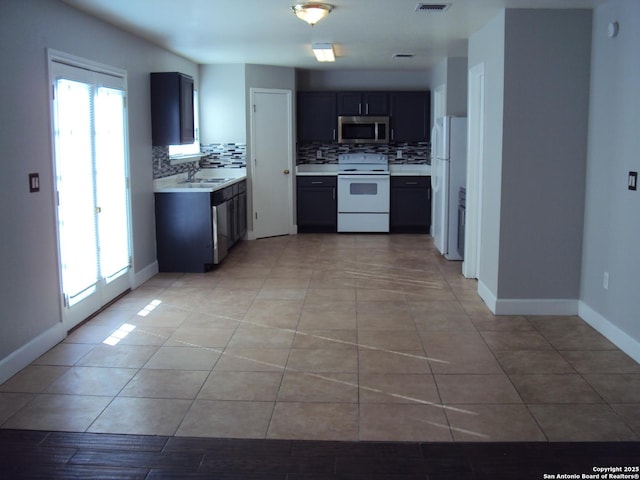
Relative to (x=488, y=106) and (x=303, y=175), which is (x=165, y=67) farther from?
(x=488, y=106)

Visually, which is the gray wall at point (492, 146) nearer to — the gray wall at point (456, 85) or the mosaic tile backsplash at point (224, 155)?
the gray wall at point (456, 85)

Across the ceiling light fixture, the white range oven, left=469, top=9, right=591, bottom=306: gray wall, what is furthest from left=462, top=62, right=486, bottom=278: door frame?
the white range oven

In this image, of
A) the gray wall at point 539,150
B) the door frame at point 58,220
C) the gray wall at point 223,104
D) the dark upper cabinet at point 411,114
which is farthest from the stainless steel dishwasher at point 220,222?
the dark upper cabinet at point 411,114

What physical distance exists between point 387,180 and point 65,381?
20.5 ft

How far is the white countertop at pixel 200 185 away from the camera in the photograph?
672cm

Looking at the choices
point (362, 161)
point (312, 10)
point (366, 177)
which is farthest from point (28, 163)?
point (362, 161)

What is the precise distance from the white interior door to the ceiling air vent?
4.22 metres

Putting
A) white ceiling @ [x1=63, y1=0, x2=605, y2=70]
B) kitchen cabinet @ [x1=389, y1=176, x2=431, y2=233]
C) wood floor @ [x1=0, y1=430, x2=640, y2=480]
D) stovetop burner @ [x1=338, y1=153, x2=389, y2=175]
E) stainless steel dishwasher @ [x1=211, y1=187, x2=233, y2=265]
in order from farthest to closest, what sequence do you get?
stovetop burner @ [x1=338, y1=153, x2=389, y2=175]
kitchen cabinet @ [x1=389, y1=176, x2=431, y2=233]
stainless steel dishwasher @ [x1=211, y1=187, x2=233, y2=265]
white ceiling @ [x1=63, y1=0, x2=605, y2=70]
wood floor @ [x1=0, y1=430, x2=640, y2=480]

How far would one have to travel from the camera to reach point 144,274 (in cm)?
639

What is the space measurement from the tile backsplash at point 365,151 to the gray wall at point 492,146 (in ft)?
13.1

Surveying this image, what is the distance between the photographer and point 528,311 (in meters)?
5.14

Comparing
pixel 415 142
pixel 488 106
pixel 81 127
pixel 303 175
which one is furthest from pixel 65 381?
pixel 415 142

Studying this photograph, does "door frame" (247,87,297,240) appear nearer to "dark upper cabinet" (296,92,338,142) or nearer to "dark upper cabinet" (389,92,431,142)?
"dark upper cabinet" (296,92,338,142)

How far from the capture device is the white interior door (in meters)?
8.88
